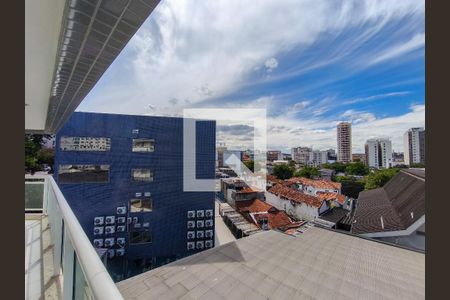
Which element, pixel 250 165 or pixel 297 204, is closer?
pixel 297 204

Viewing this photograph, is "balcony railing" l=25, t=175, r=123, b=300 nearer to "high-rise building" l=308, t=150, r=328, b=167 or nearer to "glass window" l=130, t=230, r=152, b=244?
"glass window" l=130, t=230, r=152, b=244

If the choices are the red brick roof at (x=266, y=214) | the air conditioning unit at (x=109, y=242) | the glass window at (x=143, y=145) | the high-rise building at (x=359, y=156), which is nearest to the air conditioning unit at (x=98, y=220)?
the air conditioning unit at (x=109, y=242)

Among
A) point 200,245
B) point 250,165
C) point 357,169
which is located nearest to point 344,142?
point 357,169

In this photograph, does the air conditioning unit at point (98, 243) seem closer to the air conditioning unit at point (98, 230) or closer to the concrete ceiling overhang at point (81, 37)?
the air conditioning unit at point (98, 230)

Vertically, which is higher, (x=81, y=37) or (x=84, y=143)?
(x=81, y=37)

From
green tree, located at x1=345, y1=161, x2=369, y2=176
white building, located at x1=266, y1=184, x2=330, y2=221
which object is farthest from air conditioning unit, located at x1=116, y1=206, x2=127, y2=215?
green tree, located at x1=345, y1=161, x2=369, y2=176

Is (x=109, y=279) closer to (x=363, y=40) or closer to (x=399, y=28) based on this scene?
(x=399, y=28)

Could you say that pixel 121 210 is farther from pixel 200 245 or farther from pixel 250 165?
pixel 250 165
